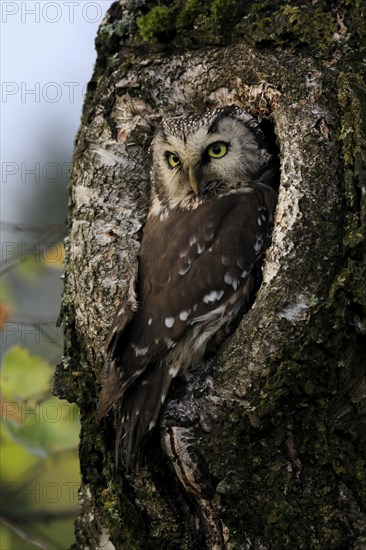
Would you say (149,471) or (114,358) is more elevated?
(114,358)

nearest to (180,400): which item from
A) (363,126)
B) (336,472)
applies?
(336,472)

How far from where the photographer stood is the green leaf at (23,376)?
3.07m

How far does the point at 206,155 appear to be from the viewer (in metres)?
3.28

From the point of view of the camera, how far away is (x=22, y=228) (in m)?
3.47

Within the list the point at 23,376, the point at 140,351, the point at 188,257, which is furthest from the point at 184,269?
the point at 23,376

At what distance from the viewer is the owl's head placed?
10.4 feet

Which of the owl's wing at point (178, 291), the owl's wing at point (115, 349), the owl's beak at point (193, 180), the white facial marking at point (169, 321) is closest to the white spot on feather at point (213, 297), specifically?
the owl's wing at point (178, 291)

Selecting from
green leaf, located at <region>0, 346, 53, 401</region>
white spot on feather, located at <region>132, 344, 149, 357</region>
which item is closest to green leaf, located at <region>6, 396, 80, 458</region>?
green leaf, located at <region>0, 346, 53, 401</region>

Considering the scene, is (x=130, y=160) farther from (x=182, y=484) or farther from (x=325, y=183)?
(x=182, y=484)

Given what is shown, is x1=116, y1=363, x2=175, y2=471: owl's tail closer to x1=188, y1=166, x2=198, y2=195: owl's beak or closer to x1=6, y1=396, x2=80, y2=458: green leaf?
x1=6, y1=396, x2=80, y2=458: green leaf

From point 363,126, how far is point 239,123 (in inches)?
27.8

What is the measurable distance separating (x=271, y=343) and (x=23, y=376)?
115 centimetres

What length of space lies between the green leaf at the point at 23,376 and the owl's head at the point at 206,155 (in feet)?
2.94

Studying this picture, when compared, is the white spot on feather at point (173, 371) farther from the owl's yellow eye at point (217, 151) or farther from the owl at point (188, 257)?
the owl's yellow eye at point (217, 151)
